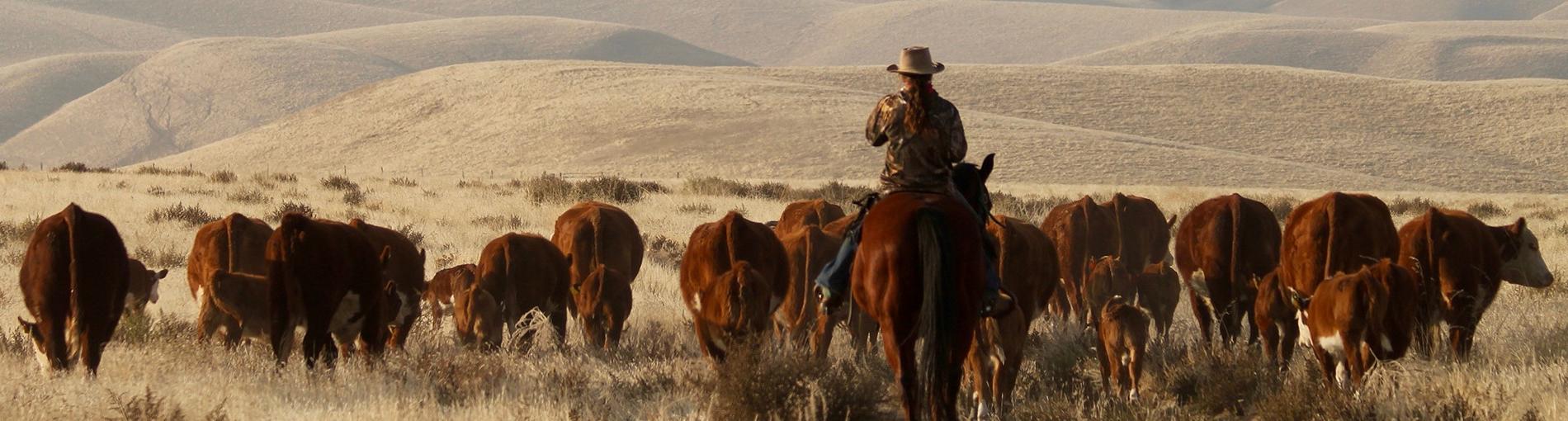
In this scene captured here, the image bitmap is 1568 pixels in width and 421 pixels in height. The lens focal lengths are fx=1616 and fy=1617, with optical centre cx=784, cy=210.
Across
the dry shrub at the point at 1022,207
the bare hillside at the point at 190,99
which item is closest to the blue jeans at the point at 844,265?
the dry shrub at the point at 1022,207

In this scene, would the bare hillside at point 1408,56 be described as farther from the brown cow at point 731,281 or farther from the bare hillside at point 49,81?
the brown cow at point 731,281

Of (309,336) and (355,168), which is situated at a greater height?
(309,336)

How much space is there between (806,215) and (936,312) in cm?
625

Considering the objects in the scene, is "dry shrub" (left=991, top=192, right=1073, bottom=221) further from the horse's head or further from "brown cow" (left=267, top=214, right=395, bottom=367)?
the horse's head

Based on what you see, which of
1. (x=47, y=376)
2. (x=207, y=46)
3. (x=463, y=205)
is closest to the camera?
(x=47, y=376)

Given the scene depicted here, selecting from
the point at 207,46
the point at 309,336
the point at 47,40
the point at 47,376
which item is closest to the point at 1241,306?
the point at 309,336

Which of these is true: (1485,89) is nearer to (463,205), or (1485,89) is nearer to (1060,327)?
(463,205)

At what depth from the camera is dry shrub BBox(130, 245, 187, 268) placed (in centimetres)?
1567

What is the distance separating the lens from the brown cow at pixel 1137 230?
14.3 m

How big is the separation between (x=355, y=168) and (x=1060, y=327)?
59.3m

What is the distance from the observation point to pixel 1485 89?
8600cm

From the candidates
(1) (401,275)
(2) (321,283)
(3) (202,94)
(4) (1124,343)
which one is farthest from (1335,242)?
(3) (202,94)

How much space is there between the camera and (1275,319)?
393 inches

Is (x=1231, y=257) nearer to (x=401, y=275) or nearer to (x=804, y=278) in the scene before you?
(x=804, y=278)
